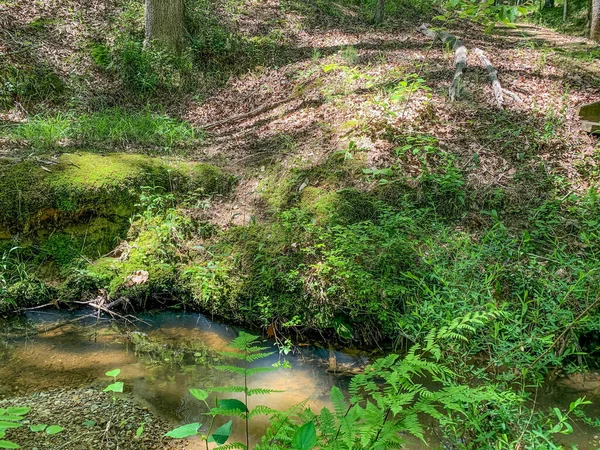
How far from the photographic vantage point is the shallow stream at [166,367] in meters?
3.28

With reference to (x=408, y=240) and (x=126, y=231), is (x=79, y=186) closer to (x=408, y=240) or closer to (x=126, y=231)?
(x=126, y=231)

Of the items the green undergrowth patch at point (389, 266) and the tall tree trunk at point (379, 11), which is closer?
the green undergrowth patch at point (389, 266)

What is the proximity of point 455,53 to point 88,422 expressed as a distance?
8.13 metres

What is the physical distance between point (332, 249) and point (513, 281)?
1725 mm

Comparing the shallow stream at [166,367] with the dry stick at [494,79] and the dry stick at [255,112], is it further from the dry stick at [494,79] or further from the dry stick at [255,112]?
the dry stick at [494,79]

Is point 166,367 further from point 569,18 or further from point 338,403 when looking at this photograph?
point 569,18

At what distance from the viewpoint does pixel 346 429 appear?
5.31 feet

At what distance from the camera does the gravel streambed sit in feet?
8.34

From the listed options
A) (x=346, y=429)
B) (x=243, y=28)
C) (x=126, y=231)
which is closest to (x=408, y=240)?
(x=346, y=429)

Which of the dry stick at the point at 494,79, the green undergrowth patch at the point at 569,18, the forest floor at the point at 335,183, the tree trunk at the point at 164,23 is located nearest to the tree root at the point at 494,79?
the dry stick at the point at 494,79

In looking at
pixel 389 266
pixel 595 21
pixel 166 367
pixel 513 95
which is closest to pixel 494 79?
pixel 513 95

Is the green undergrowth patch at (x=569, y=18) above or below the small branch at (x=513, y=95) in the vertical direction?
above

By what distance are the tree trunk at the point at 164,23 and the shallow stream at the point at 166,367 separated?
6.18 meters

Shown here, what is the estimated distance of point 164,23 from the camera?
8469 millimetres
